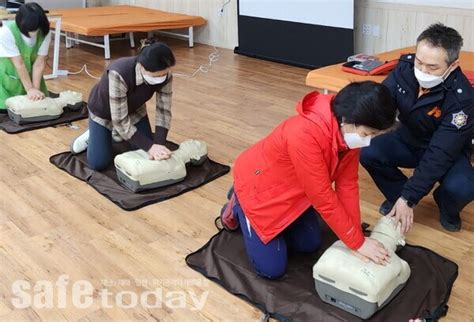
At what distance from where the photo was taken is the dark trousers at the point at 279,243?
6.26 ft

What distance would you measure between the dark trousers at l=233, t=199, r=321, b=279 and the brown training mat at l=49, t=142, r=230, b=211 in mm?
656

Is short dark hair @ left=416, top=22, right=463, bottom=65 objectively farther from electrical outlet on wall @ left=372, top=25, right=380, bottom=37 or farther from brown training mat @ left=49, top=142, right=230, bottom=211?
electrical outlet on wall @ left=372, top=25, right=380, bottom=37

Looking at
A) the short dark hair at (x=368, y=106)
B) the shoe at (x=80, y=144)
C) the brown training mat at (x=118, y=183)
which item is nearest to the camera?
the short dark hair at (x=368, y=106)

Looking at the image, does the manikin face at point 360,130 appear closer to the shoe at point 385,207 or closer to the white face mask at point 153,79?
the shoe at point 385,207

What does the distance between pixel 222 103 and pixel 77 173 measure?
160 centimetres

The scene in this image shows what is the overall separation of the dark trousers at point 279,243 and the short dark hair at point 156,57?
79cm

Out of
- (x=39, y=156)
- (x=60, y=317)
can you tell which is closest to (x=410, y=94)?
(x=60, y=317)

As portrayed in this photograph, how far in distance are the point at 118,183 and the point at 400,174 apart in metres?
1.44

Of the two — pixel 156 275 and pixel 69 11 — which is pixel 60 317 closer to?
pixel 156 275

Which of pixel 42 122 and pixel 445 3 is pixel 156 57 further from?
pixel 445 3

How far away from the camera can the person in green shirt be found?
3.40 m

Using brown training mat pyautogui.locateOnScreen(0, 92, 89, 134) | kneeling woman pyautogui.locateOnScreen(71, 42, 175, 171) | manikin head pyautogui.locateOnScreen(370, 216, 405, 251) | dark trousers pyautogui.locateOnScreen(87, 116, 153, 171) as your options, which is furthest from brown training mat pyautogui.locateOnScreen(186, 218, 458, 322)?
brown training mat pyautogui.locateOnScreen(0, 92, 89, 134)

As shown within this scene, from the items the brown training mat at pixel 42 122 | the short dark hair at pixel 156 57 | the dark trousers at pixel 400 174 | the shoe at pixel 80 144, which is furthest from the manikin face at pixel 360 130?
the brown training mat at pixel 42 122

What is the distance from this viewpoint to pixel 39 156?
10.2 ft
